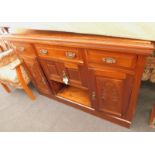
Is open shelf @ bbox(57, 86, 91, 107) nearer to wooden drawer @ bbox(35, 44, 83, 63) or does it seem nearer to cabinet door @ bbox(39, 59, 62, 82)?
cabinet door @ bbox(39, 59, 62, 82)

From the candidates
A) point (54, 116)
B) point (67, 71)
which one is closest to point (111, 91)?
point (67, 71)

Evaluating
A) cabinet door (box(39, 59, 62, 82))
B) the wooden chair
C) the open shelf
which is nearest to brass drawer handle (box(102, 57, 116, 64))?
cabinet door (box(39, 59, 62, 82))

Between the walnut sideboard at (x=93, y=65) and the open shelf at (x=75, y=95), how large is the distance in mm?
12

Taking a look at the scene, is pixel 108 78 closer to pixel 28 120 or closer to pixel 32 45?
pixel 32 45

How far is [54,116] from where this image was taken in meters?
1.47

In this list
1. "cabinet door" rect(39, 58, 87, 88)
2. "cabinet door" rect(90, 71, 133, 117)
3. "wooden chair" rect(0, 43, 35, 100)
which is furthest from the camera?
"wooden chair" rect(0, 43, 35, 100)

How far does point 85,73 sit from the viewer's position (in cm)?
101

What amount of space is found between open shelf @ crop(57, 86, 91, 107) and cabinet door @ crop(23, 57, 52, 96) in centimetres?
18

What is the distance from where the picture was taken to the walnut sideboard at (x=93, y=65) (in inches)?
28.8

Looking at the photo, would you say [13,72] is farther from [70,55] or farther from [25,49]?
[70,55]

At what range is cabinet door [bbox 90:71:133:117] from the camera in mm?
863

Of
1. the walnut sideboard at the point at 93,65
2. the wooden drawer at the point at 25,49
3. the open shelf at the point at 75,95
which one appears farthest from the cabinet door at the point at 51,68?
the open shelf at the point at 75,95

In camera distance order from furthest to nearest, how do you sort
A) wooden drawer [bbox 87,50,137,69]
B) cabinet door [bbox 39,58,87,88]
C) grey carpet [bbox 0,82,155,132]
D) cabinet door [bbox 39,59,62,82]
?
1. grey carpet [bbox 0,82,155,132]
2. cabinet door [bbox 39,59,62,82]
3. cabinet door [bbox 39,58,87,88]
4. wooden drawer [bbox 87,50,137,69]
